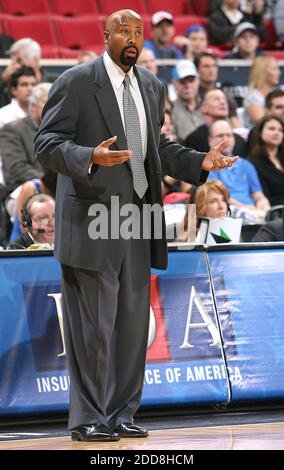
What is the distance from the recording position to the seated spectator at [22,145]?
831 centimetres

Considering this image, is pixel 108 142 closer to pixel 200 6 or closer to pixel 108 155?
pixel 108 155

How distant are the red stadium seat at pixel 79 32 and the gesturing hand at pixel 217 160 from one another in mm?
7725

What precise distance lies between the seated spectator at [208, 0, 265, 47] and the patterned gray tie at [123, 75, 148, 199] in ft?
27.8

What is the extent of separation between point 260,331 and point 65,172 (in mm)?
1775

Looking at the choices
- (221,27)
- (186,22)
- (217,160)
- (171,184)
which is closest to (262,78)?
(221,27)

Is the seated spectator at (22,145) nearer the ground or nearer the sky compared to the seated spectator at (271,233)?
Result: nearer the sky

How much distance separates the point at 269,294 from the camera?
18.2ft

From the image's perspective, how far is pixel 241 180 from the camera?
890cm

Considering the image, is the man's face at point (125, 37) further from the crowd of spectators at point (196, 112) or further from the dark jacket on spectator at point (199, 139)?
the dark jacket on spectator at point (199, 139)

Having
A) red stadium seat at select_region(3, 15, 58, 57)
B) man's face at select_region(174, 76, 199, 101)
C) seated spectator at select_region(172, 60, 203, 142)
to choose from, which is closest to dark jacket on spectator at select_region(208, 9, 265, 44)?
red stadium seat at select_region(3, 15, 58, 57)

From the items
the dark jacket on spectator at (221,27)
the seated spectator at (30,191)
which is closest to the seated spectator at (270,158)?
the seated spectator at (30,191)

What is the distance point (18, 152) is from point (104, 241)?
13.7ft

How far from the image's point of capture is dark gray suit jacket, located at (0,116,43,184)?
8305 millimetres
